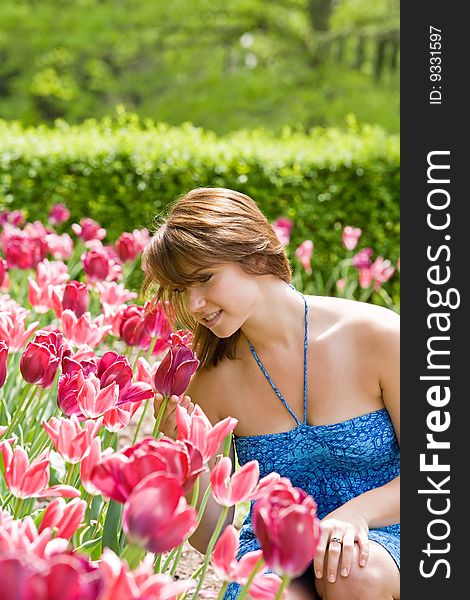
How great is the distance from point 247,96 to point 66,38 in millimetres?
3254

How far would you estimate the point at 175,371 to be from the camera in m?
1.84

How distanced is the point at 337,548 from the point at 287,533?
95 centimetres

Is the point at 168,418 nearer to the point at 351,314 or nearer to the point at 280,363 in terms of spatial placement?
the point at 280,363

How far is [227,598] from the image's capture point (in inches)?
91.7

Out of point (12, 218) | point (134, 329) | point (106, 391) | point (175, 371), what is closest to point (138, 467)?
point (106, 391)

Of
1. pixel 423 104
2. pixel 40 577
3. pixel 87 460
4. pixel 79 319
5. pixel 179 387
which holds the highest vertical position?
pixel 423 104

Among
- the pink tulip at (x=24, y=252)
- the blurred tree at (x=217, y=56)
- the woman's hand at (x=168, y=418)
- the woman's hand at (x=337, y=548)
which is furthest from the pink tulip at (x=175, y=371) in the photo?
the blurred tree at (x=217, y=56)

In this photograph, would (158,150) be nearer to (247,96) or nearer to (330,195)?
(330,195)

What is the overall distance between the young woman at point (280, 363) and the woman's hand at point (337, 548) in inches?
4.8

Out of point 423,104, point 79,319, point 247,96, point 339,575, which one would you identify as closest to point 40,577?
point 339,575

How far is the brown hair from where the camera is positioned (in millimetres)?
2205

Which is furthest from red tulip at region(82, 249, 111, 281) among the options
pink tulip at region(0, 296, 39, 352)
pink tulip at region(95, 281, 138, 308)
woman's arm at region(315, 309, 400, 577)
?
woman's arm at region(315, 309, 400, 577)

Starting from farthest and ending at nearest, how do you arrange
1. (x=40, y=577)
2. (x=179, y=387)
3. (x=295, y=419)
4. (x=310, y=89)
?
(x=310, y=89)
(x=295, y=419)
(x=179, y=387)
(x=40, y=577)

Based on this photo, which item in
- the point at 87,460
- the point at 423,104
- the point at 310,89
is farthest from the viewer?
the point at 310,89
